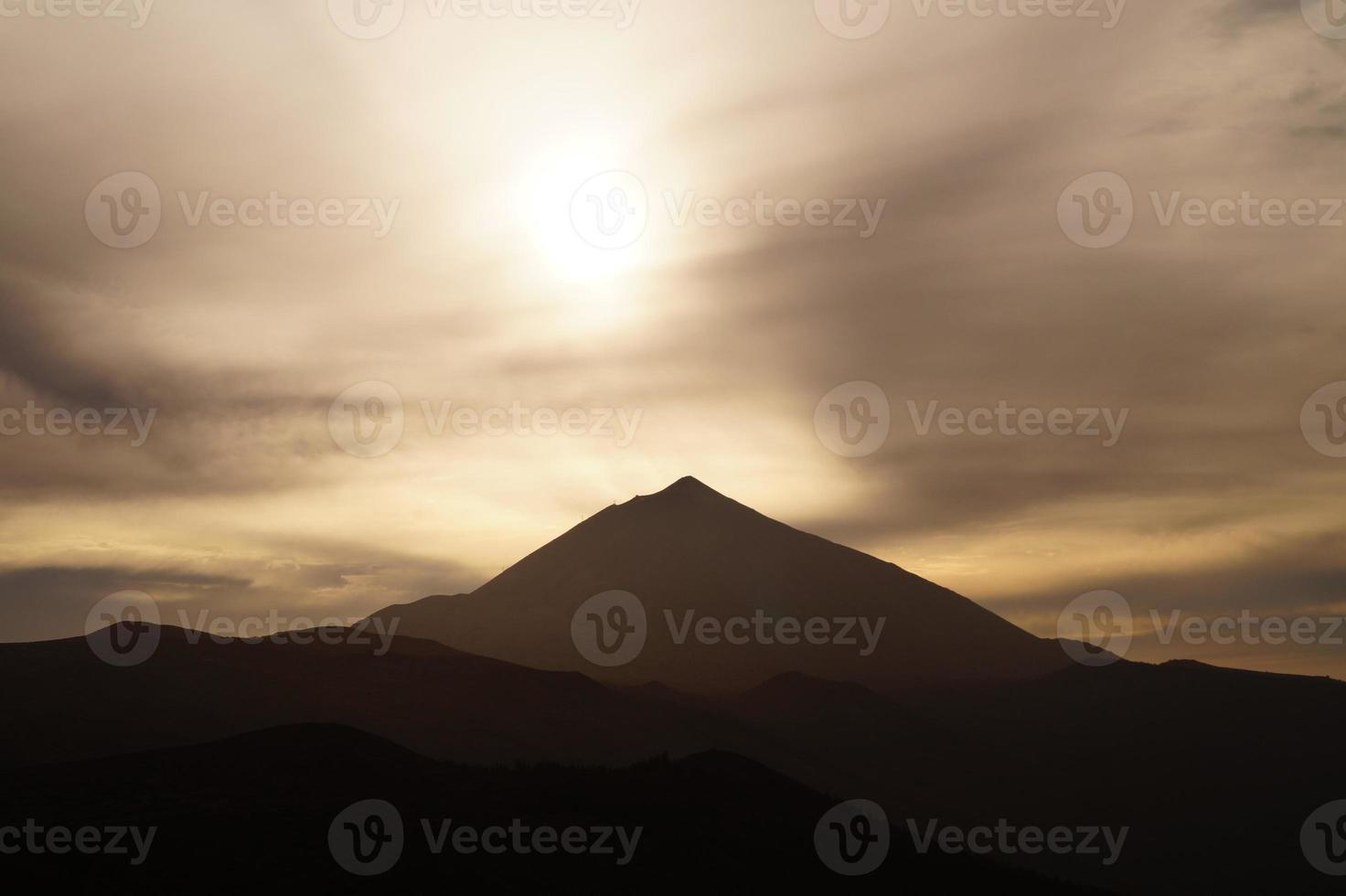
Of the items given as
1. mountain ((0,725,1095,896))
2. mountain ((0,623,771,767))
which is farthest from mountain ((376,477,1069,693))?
mountain ((0,725,1095,896))

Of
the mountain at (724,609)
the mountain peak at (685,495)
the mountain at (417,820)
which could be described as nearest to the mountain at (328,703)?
the mountain at (417,820)

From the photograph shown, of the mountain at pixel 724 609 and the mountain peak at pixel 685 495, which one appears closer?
the mountain at pixel 724 609

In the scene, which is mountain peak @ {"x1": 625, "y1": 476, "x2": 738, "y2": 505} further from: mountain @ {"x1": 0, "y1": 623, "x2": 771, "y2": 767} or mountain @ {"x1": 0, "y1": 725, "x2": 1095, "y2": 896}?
mountain @ {"x1": 0, "y1": 725, "x2": 1095, "y2": 896}

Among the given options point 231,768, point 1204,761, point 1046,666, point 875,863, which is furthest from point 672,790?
point 1046,666

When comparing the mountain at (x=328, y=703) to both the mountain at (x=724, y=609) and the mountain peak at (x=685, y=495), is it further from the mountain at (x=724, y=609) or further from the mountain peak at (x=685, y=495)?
the mountain peak at (x=685, y=495)

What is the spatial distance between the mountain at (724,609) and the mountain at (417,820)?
2984 inches

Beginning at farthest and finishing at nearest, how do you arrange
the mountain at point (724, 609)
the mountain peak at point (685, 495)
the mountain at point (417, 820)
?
the mountain peak at point (685, 495), the mountain at point (724, 609), the mountain at point (417, 820)

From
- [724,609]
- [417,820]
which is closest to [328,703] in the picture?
[417,820]

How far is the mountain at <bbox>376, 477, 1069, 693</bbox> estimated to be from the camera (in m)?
129

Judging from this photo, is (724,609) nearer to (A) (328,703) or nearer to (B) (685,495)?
(B) (685,495)

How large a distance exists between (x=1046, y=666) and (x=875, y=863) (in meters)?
117

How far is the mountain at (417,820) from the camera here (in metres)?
27.1

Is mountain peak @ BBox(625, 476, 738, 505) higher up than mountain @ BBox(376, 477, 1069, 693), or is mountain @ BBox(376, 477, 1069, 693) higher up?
mountain peak @ BBox(625, 476, 738, 505)

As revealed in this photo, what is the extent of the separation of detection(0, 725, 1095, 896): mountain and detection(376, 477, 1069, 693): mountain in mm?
75799
